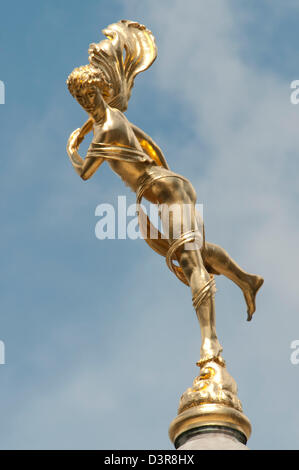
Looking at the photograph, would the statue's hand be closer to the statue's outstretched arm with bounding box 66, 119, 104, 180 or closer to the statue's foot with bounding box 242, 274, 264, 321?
the statue's outstretched arm with bounding box 66, 119, 104, 180

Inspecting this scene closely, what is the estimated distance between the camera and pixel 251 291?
458 inches

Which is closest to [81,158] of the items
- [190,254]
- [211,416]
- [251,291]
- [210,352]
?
[190,254]

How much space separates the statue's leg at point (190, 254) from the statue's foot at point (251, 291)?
703mm

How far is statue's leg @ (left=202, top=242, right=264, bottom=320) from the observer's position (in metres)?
11.5

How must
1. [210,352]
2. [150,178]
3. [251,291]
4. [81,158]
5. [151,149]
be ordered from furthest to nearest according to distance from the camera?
[151,149] → [81,158] → [251,291] → [150,178] → [210,352]

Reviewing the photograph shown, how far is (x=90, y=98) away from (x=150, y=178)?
1136 mm

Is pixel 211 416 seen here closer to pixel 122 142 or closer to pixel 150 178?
pixel 150 178

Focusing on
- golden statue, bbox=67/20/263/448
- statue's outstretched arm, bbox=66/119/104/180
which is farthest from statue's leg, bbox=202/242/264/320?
statue's outstretched arm, bbox=66/119/104/180

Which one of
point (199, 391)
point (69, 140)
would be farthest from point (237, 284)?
point (69, 140)

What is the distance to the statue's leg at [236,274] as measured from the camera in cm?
1152

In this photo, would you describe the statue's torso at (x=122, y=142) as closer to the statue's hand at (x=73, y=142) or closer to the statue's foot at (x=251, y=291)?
the statue's hand at (x=73, y=142)
